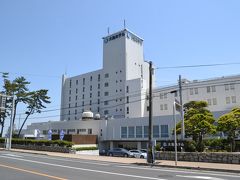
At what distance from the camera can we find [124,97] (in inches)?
2842

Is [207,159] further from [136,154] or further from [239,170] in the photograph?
[136,154]

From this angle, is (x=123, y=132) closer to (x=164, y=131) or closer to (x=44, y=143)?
(x=164, y=131)

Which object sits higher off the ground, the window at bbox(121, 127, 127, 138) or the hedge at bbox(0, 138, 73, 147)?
the window at bbox(121, 127, 127, 138)

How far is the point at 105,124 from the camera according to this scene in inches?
2379

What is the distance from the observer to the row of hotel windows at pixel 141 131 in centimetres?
4947

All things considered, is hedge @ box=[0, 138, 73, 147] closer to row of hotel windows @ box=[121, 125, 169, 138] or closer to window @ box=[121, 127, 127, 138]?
row of hotel windows @ box=[121, 125, 169, 138]

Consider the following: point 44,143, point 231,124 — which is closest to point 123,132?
point 44,143

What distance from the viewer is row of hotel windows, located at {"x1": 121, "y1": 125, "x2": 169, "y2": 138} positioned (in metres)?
49.5

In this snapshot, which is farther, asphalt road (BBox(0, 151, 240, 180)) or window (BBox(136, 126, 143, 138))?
window (BBox(136, 126, 143, 138))

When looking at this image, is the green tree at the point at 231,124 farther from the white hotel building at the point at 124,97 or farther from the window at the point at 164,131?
the window at the point at 164,131

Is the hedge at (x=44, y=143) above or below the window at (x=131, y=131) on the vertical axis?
below

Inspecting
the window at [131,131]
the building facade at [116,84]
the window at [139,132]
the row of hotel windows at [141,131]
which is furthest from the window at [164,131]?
the building facade at [116,84]

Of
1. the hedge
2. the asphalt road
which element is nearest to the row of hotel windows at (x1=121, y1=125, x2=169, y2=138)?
the hedge

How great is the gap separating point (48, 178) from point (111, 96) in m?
64.7
